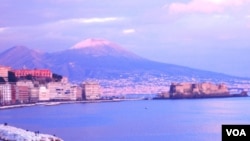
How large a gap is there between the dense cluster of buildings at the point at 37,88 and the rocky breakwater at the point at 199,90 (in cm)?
71

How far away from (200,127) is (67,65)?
153cm

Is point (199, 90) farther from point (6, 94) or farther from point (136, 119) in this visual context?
point (6, 94)

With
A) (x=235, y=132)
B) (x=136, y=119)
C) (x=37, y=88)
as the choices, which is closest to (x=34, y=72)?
(x=37, y=88)

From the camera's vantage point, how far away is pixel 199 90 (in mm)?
4902

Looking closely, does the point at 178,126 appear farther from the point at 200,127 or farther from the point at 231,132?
the point at 231,132

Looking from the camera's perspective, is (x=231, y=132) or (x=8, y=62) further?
(x=8, y=62)

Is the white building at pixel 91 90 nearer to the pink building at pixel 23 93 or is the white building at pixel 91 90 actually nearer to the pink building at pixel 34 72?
the pink building at pixel 34 72

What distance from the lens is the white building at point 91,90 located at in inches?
181

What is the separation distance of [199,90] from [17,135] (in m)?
1.74

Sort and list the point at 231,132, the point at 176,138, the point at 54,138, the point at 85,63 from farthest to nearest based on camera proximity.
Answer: the point at 176,138 < the point at 85,63 < the point at 54,138 < the point at 231,132

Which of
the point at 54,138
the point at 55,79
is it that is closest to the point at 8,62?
the point at 55,79

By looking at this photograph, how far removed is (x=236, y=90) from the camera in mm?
4715

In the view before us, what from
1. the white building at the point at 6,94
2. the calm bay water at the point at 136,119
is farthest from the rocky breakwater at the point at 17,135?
the white building at the point at 6,94

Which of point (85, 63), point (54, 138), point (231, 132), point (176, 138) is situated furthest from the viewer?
point (176, 138)
